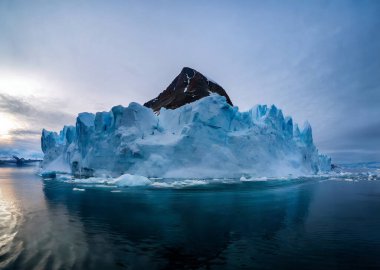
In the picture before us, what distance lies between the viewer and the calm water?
15.4 ft

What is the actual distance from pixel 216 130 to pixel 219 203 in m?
13.7

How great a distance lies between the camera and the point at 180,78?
3972 centimetres

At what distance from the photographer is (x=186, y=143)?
23.1 meters

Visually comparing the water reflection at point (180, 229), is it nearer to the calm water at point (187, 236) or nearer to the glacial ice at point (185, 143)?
the calm water at point (187, 236)

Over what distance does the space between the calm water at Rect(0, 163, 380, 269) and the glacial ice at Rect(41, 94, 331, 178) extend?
39.8 feet

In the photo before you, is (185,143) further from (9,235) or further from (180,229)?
(9,235)

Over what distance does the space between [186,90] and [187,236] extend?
30055 millimetres

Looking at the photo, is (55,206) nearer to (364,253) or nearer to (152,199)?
(152,199)

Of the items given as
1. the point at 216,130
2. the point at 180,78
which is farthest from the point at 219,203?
the point at 180,78

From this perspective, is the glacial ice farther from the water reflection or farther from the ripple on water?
the ripple on water

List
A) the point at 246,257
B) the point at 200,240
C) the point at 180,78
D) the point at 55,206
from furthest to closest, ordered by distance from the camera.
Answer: the point at 180,78, the point at 55,206, the point at 200,240, the point at 246,257

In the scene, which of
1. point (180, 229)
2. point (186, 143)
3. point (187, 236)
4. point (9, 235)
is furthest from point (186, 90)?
point (9, 235)

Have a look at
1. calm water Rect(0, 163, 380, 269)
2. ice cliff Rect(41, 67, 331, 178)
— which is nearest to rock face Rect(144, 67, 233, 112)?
ice cliff Rect(41, 67, 331, 178)

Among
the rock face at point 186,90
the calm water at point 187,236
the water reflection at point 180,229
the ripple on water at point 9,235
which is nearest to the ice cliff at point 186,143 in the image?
the rock face at point 186,90
